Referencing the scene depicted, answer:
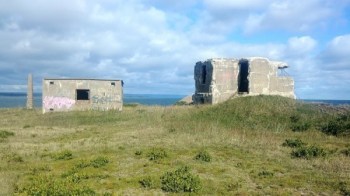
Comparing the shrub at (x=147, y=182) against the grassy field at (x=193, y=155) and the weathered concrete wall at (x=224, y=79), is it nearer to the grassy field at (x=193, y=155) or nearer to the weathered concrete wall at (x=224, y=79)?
the grassy field at (x=193, y=155)

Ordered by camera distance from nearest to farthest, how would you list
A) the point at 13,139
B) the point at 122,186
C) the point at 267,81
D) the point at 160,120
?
the point at 122,186
the point at 13,139
the point at 160,120
the point at 267,81

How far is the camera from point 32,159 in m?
14.7

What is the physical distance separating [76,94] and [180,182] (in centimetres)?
2584

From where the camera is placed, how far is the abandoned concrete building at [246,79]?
3096 centimetres

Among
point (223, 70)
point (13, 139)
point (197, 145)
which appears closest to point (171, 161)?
point (197, 145)

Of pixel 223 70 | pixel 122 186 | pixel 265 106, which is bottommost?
pixel 122 186

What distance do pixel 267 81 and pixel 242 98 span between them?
383cm

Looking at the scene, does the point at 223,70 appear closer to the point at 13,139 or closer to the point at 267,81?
the point at 267,81

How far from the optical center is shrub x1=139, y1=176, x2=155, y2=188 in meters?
10.9

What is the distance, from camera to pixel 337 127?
2020 cm

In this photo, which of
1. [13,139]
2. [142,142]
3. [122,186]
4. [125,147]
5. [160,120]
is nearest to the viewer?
[122,186]

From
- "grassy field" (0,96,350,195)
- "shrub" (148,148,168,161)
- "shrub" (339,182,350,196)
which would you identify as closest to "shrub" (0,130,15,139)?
"grassy field" (0,96,350,195)

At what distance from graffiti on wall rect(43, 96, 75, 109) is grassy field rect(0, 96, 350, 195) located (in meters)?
8.21

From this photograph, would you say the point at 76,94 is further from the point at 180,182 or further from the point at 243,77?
the point at 180,182
